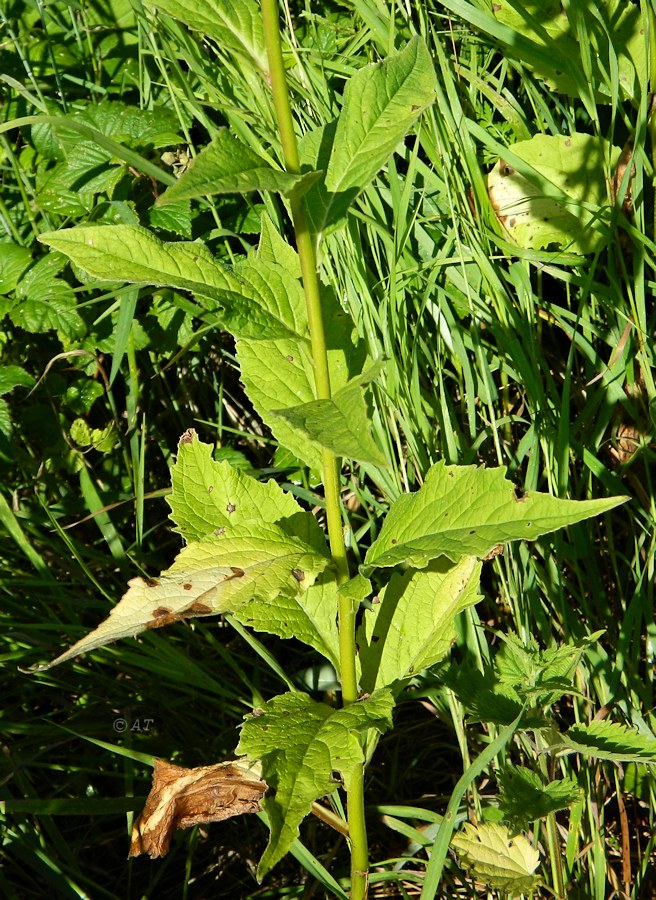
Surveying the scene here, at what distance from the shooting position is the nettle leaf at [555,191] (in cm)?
172

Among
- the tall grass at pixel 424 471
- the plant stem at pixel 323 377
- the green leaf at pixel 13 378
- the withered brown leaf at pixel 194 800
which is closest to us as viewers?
the plant stem at pixel 323 377

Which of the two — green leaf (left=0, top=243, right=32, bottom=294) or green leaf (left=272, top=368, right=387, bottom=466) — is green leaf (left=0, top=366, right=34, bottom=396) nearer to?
green leaf (left=0, top=243, right=32, bottom=294)

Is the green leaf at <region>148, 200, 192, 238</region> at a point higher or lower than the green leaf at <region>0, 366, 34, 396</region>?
higher

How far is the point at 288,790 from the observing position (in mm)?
1099

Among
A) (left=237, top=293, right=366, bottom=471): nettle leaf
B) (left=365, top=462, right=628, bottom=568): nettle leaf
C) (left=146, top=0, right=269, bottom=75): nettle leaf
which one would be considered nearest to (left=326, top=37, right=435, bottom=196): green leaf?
(left=146, top=0, right=269, bottom=75): nettle leaf

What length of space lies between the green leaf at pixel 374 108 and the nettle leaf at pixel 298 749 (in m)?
0.74

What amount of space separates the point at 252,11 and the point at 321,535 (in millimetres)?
778

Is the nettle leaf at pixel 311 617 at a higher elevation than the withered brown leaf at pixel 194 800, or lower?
higher

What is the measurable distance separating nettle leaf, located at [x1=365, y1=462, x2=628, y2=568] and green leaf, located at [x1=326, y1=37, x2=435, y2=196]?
427mm

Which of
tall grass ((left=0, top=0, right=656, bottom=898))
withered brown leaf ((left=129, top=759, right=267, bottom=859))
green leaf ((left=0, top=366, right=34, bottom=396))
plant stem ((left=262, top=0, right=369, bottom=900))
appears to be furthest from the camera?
green leaf ((left=0, top=366, right=34, bottom=396))

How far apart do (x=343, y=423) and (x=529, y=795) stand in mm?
772

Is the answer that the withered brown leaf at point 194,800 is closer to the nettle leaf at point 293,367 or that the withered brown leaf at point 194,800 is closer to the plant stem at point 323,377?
the plant stem at point 323,377

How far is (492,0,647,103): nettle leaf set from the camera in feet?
5.54

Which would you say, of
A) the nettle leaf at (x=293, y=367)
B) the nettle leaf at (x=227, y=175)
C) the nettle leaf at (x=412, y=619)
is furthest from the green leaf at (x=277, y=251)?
the nettle leaf at (x=412, y=619)
